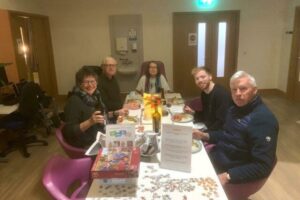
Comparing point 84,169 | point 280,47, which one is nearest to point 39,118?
point 84,169

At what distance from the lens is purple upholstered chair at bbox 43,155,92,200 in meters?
1.30

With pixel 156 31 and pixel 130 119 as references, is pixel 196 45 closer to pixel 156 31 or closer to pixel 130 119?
pixel 156 31

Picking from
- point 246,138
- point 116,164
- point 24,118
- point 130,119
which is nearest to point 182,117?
point 130,119

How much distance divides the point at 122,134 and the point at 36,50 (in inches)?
167

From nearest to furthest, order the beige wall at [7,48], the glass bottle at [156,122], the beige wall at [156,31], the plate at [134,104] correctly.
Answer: the glass bottle at [156,122] → the plate at [134,104] → the beige wall at [7,48] → the beige wall at [156,31]

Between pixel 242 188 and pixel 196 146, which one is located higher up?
pixel 196 146

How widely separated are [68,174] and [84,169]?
127 millimetres

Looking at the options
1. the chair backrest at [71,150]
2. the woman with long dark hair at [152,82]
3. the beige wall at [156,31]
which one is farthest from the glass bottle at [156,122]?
the beige wall at [156,31]

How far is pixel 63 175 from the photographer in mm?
1481

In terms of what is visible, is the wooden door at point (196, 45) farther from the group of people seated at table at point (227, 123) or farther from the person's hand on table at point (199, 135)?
the person's hand on table at point (199, 135)

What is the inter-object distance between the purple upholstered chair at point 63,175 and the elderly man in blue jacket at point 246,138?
30.2 inches

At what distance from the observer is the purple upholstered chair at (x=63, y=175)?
4.26ft

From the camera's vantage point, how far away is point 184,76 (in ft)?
19.3

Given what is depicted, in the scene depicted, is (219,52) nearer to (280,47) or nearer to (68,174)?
(280,47)
